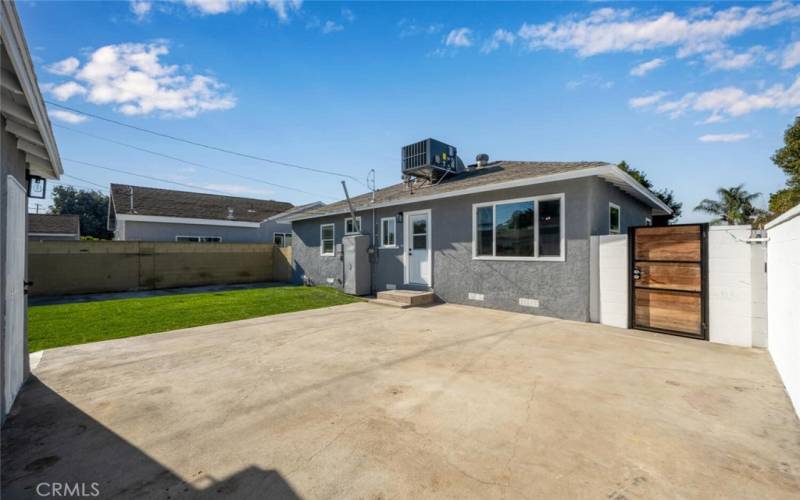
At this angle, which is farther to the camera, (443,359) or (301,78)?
(301,78)

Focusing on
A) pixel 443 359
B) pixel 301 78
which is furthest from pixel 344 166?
pixel 443 359

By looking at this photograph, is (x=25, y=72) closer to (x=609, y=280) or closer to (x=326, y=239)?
(x=609, y=280)

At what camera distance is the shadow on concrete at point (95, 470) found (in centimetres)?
194

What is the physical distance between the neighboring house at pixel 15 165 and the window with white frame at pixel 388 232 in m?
7.62

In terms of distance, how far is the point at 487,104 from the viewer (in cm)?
1023

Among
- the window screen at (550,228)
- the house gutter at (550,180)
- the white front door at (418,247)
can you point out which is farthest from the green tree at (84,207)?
the window screen at (550,228)

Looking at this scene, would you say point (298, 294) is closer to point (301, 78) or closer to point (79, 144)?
point (301, 78)

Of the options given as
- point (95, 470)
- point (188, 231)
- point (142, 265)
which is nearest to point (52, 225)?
point (188, 231)

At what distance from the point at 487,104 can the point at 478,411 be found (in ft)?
31.8

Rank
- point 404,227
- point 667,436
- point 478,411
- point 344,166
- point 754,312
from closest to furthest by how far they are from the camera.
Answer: point 667,436 → point 478,411 → point 754,312 → point 404,227 → point 344,166

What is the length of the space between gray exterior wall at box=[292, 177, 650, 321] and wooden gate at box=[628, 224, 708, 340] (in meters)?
0.83

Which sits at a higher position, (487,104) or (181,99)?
(181,99)

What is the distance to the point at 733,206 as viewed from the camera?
24.1 meters

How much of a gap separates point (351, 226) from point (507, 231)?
6.08 meters
